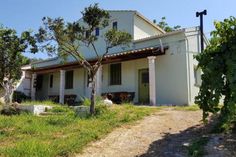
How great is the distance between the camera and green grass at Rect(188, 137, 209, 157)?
6892mm

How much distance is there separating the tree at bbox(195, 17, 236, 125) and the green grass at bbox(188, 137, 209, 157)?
659mm

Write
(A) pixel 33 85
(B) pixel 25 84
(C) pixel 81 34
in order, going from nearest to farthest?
(C) pixel 81 34 < (A) pixel 33 85 < (B) pixel 25 84

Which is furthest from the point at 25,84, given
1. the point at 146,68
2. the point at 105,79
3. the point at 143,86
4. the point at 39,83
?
the point at 146,68

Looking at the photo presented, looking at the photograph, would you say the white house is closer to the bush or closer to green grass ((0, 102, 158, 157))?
the bush

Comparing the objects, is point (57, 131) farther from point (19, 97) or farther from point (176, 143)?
point (19, 97)

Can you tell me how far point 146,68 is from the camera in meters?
18.2

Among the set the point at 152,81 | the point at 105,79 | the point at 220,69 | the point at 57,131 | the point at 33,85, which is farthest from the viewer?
the point at 33,85

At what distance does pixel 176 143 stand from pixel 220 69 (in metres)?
2.23

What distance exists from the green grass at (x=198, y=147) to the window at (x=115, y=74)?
11.6 metres

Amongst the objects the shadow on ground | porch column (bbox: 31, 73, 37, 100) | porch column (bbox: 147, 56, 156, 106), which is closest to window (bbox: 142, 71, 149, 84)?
porch column (bbox: 147, 56, 156, 106)

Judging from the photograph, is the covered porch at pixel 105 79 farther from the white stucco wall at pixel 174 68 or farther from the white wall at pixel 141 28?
the white wall at pixel 141 28

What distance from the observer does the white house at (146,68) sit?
16469 millimetres

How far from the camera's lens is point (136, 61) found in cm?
1864

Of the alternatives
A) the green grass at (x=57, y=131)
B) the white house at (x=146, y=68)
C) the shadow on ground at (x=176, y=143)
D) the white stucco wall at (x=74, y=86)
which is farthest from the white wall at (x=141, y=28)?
the shadow on ground at (x=176, y=143)
